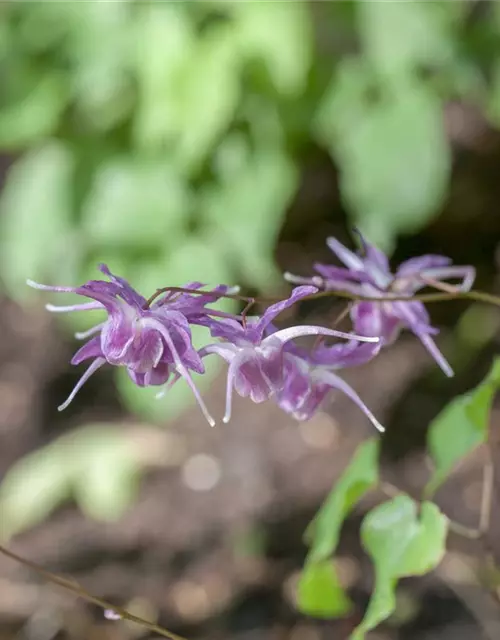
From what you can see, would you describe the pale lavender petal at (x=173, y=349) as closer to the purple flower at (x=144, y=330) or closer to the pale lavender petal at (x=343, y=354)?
the purple flower at (x=144, y=330)

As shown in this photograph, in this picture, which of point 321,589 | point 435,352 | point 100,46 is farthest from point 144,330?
point 100,46

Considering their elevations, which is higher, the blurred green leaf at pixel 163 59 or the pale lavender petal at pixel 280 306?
the pale lavender petal at pixel 280 306

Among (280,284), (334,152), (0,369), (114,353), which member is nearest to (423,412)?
(280,284)

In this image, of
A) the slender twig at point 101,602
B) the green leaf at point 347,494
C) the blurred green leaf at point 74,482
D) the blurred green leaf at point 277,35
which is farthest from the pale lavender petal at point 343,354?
the blurred green leaf at point 74,482

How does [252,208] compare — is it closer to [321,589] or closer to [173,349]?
[321,589]

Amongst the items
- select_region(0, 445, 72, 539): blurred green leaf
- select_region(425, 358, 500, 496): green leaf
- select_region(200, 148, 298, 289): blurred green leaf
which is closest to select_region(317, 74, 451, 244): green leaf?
select_region(200, 148, 298, 289): blurred green leaf

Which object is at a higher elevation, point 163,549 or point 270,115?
point 270,115

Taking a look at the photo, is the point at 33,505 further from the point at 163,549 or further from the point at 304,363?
the point at 304,363

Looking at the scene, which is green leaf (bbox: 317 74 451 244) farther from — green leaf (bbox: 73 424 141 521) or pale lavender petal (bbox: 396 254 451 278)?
pale lavender petal (bbox: 396 254 451 278)
